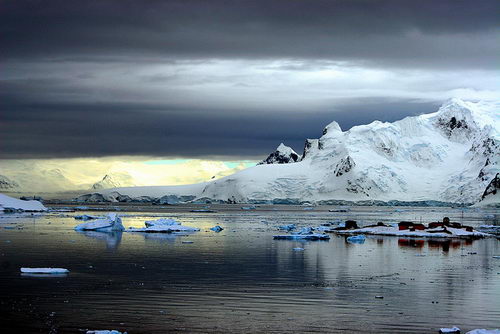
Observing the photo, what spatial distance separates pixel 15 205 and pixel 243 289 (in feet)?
242

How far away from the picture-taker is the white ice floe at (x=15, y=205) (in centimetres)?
9444

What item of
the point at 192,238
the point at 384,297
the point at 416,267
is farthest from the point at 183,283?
the point at 192,238

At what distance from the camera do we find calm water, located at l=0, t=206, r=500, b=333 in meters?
Result: 22.2

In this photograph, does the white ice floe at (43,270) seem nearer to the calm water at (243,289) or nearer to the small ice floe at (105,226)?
the calm water at (243,289)

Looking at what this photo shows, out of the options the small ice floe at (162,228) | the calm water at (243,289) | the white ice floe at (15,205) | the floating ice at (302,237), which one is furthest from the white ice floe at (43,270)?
the white ice floe at (15,205)

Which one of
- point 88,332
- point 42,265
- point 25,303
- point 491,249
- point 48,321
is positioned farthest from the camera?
point 491,249

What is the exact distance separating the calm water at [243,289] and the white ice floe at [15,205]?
47.9 metres

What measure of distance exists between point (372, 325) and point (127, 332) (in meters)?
7.24

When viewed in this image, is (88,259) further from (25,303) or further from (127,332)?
(127,332)

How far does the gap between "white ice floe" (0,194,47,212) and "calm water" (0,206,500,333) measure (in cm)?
4793

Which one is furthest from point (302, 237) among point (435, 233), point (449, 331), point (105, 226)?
point (449, 331)

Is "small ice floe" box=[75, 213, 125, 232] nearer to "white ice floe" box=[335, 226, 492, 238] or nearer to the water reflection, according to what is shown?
"white ice floe" box=[335, 226, 492, 238]

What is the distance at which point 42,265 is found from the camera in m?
35.1

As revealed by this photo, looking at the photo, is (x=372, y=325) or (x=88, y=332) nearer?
(x=88, y=332)
